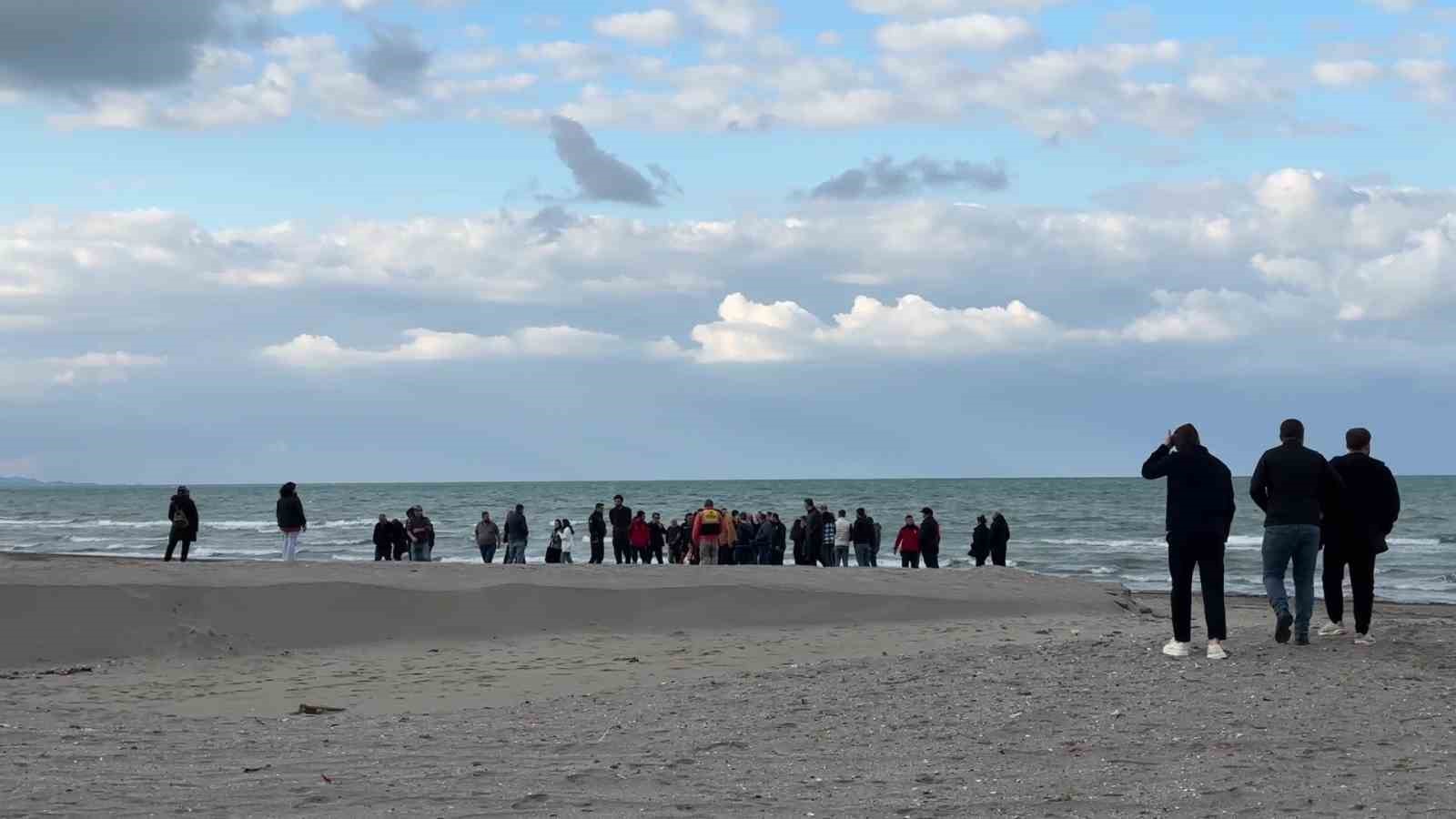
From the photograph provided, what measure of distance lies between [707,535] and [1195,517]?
1731cm

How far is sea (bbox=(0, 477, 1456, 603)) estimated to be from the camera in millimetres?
41594

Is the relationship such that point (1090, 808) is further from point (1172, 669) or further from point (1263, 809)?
point (1172, 669)

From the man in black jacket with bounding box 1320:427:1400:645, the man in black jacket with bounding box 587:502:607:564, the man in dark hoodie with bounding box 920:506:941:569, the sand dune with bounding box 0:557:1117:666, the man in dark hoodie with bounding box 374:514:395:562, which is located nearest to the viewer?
the man in black jacket with bounding box 1320:427:1400:645

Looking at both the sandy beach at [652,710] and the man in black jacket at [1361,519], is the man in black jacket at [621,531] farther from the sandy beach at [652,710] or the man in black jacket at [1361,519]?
the man in black jacket at [1361,519]

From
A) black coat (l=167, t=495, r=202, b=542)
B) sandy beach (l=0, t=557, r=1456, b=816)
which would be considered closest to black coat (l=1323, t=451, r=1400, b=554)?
sandy beach (l=0, t=557, r=1456, b=816)

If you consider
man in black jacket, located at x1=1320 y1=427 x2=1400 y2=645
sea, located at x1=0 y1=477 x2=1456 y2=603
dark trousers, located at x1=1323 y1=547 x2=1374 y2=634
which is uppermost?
man in black jacket, located at x1=1320 y1=427 x2=1400 y2=645

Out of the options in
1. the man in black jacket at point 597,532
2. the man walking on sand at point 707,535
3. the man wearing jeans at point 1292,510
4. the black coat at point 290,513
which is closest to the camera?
the man wearing jeans at point 1292,510

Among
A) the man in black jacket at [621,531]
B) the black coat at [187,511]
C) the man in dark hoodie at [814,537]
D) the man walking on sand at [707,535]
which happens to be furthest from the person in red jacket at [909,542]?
the black coat at [187,511]

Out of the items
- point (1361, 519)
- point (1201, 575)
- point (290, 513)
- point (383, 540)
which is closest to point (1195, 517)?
point (1201, 575)

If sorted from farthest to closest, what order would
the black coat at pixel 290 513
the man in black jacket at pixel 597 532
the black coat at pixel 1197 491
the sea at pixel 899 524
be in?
1. the sea at pixel 899 524
2. the man in black jacket at pixel 597 532
3. the black coat at pixel 290 513
4. the black coat at pixel 1197 491

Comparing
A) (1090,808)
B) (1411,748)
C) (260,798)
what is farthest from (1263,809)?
(260,798)

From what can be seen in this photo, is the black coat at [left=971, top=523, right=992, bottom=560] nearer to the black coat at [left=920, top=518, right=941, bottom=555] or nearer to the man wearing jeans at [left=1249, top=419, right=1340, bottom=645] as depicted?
the black coat at [left=920, top=518, right=941, bottom=555]

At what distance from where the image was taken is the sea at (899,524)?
4159 centimetres

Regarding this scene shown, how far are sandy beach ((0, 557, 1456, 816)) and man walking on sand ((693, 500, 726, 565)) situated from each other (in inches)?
343
